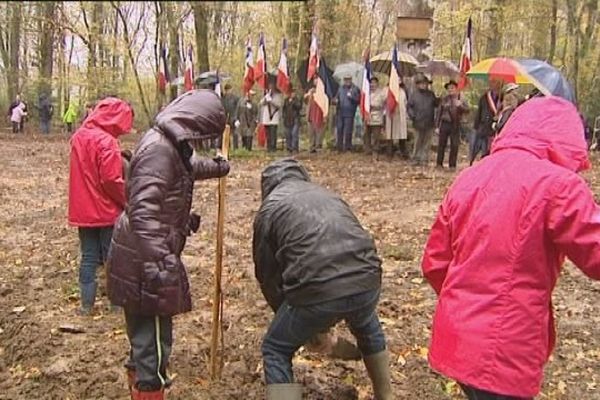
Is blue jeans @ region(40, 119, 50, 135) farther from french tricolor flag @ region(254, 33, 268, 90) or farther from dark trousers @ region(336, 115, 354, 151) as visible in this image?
dark trousers @ region(336, 115, 354, 151)

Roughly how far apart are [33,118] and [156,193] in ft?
104

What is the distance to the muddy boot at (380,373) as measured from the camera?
389 cm

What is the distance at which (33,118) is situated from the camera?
32.9m

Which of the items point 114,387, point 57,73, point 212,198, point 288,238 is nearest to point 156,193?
point 288,238

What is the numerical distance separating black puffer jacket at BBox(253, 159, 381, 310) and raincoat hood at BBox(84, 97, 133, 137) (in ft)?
6.64

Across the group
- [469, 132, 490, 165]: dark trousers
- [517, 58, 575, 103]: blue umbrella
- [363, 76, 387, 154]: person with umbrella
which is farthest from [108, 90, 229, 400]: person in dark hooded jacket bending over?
[363, 76, 387, 154]: person with umbrella

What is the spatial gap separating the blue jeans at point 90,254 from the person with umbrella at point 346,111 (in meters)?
10.9

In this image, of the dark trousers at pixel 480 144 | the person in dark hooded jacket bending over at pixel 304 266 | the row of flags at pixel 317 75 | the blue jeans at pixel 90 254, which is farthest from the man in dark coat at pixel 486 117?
the person in dark hooded jacket bending over at pixel 304 266

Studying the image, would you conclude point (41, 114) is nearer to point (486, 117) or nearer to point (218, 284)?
point (486, 117)

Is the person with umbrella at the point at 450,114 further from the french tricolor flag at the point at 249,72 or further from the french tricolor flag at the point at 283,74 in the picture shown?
the french tricolor flag at the point at 249,72

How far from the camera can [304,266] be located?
3.40 meters

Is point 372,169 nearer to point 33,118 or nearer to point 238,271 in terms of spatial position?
point 238,271

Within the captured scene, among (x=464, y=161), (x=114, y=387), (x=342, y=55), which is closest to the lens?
(x=114, y=387)

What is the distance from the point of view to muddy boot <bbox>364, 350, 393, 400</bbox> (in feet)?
12.8
